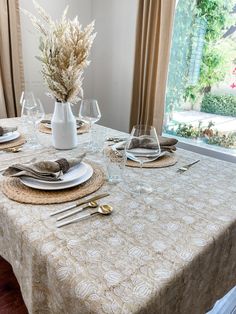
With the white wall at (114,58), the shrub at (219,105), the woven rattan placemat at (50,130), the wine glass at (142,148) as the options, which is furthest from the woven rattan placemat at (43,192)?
the white wall at (114,58)

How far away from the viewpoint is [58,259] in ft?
1.84

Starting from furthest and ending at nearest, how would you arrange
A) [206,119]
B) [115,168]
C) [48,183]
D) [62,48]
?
[206,119] → [62,48] → [115,168] → [48,183]

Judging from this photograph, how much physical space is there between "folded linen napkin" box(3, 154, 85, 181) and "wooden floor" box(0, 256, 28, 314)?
75cm

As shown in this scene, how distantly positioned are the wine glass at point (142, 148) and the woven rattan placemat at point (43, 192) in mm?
137

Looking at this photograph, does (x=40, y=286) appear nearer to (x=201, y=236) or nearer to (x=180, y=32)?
(x=201, y=236)

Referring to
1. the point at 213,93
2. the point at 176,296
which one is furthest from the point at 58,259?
the point at 213,93

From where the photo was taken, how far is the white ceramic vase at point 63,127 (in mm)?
1205

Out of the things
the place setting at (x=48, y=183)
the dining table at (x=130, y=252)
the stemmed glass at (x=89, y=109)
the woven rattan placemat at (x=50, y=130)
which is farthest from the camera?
the woven rattan placemat at (x=50, y=130)

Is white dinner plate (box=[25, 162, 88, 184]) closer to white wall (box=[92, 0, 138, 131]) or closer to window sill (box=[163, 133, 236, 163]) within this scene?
window sill (box=[163, 133, 236, 163])

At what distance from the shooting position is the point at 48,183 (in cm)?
85

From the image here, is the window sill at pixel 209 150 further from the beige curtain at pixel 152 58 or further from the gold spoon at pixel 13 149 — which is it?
the gold spoon at pixel 13 149

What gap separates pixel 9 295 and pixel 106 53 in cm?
260

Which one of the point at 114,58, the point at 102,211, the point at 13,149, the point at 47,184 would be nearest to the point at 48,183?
the point at 47,184

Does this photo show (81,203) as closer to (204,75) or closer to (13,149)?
(13,149)
